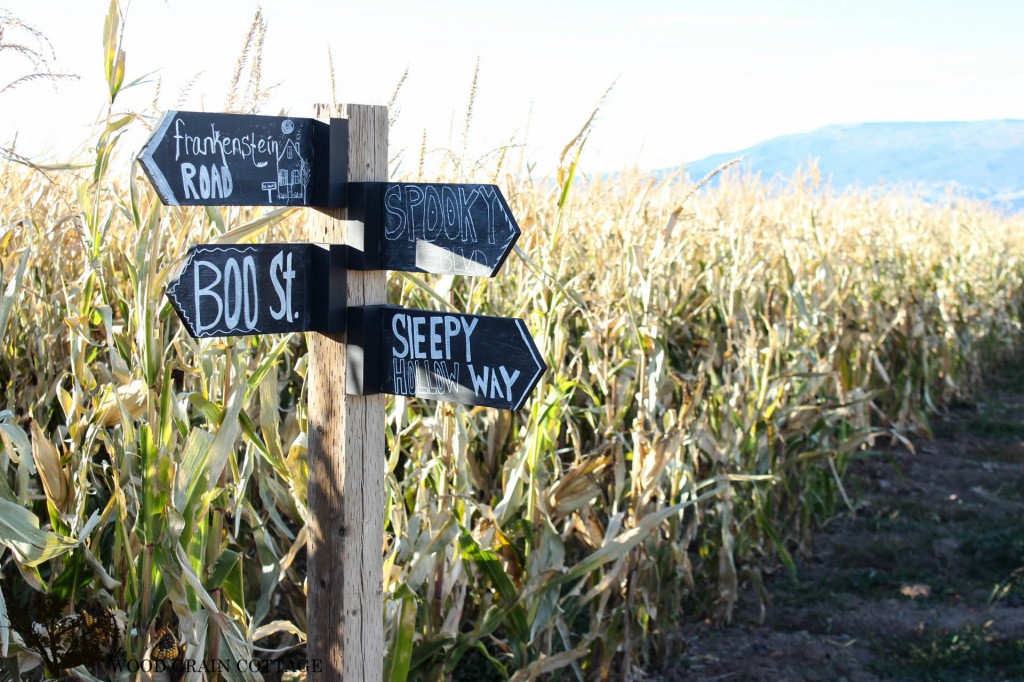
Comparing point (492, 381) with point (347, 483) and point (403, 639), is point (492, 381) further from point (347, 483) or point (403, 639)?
point (403, 639)

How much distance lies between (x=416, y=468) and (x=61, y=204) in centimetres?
239

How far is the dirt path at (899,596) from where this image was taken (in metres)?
2.97

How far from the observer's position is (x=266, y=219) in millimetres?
1719

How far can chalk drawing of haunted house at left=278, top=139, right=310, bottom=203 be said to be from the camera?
5.57 ft

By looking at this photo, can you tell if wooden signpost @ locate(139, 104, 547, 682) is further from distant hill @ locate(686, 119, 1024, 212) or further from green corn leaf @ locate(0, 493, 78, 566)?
distant hill @ locate(686, 119, 1024, 212)

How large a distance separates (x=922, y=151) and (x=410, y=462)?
4803 inches

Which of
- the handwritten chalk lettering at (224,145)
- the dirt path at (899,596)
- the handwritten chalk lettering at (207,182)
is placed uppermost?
the handwritten chalk lettering at (224,145)

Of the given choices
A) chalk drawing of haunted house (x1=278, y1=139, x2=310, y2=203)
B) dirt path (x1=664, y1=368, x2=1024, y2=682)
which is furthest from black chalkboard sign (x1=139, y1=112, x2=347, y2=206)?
dirt path (x1=664, y1=368, x2=1024, y2=682)

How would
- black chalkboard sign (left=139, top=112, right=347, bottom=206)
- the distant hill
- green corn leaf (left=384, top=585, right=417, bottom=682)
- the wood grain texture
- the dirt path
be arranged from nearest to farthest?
black chalkboard sign (left=139, top=112, right=347, bottom=206)
the wood grain texture
green corn leaf (left=384, top=585, right=417, bottom=682)
the dirt path
the distant hill

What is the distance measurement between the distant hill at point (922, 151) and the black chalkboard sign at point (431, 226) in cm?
9515

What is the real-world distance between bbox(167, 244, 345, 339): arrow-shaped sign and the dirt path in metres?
1.78

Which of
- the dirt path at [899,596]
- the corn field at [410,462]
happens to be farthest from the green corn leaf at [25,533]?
the dirt path at [899,596]

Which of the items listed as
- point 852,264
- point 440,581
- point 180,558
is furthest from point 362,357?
point 852,264

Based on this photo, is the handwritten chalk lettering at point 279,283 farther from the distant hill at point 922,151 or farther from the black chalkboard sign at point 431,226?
the distant hill at point 922,151
